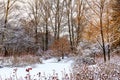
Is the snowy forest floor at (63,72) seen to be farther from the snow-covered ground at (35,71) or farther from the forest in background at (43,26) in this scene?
the forest in background at (43,26)

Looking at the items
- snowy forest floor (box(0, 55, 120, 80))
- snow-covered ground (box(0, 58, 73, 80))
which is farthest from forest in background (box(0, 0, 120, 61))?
snowy forest floor (box(0, 55, 120, 80))

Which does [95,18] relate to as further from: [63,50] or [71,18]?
[71,18]

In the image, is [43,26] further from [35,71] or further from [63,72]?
[63,72]

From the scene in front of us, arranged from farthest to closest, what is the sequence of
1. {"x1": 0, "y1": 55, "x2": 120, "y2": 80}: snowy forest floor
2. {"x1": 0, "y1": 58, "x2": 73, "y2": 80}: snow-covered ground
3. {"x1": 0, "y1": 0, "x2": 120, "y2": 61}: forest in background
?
1. {"x1": 0, "y1": 0, "x2": 120, "y2": 61}: forest in background
2. {"x1": 0, "y1": 58, "x2": 73, "y2": 80}: snow-covered ground
3. {"x1": 0, "y1": 55, "x2": 120, "y2": 80}: snowy forest floor

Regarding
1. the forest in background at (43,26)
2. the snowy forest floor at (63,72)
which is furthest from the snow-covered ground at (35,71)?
the forest in background at (43,26)

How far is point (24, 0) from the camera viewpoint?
31281 millimetres

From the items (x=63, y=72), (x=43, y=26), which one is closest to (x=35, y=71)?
(x=63, y=72)

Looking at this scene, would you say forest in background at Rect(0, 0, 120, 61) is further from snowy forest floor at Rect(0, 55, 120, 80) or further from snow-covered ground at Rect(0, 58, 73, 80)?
snowy forest floor at Rect(0, 55, 120, 80)

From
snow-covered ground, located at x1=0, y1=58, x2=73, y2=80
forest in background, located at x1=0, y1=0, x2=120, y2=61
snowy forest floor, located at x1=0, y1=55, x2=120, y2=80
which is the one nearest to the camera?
snowy forest floor, located at x1=0, y1=55, x2=120, y2=80

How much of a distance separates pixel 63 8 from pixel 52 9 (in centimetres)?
141

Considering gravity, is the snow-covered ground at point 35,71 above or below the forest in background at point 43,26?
below

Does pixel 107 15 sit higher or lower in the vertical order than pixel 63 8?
lower

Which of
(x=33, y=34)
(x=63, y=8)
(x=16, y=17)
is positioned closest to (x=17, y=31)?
(x=16, y=17)

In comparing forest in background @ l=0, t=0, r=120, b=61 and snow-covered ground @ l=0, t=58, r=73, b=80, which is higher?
forest in background @ l=0, t=0, r=120, b=61
